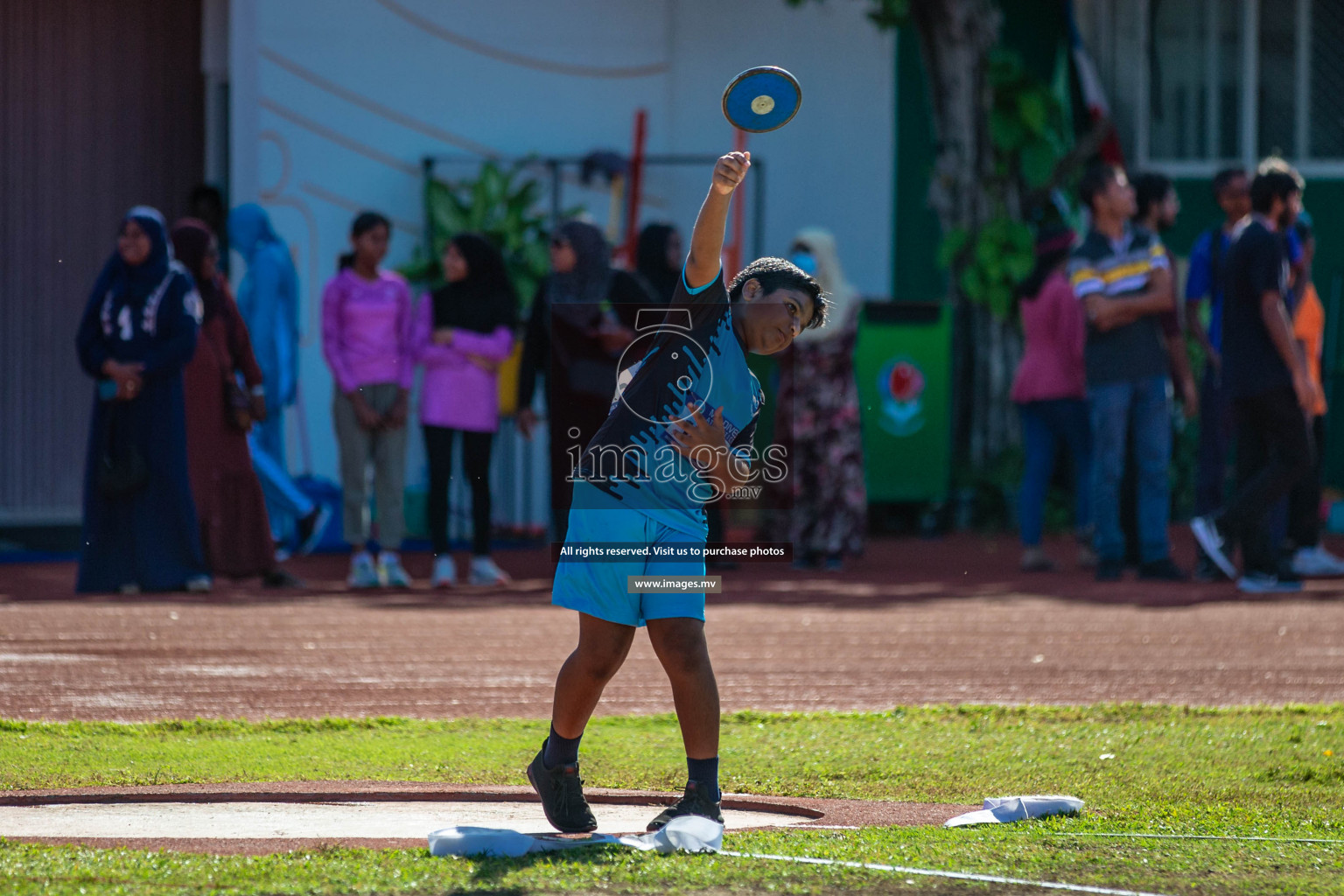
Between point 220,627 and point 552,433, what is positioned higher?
point 552,433

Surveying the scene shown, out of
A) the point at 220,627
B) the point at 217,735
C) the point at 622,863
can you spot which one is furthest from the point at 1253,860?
the point at 220,627

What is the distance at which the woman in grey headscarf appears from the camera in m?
→ 10.0

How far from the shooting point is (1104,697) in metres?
6.95

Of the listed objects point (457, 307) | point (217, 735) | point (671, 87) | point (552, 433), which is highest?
point (671, 87)

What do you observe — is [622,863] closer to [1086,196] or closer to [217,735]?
[217,735]

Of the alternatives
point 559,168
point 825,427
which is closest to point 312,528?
point 825,427

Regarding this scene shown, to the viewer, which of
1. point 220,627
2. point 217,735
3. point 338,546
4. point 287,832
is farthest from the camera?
point 338,546

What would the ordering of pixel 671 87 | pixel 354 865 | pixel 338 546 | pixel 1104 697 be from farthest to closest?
pixel 671 87, pixel 338 546, pixel 1104 697, pixel 354 865

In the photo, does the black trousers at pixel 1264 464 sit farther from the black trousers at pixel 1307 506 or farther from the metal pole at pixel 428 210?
the metal pole at pixel 428 210

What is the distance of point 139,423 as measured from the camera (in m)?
9.74

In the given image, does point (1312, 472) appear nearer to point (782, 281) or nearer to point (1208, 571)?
point (1208, 571)

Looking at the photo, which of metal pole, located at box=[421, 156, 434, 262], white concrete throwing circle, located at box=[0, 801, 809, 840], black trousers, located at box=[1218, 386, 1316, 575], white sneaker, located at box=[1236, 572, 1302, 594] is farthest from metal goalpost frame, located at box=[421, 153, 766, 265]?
white concrete throwing circle, located at box=[0, 801, 809, 840]

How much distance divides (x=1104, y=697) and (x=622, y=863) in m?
3.33

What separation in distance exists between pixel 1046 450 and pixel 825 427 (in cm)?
138
